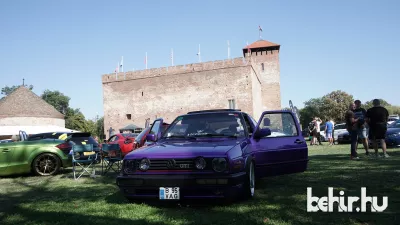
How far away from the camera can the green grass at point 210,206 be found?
393cm

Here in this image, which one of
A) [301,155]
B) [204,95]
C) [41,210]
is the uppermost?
[204,95]

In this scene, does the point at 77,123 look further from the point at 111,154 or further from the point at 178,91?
the point at 111,154

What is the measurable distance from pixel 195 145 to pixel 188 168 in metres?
0.54

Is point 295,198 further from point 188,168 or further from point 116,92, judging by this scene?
point 116,92

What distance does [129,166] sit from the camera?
469 cm

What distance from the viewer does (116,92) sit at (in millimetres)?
49250

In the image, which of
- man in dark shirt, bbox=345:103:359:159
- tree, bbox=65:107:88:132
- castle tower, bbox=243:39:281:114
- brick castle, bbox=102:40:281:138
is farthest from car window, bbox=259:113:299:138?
tree, bbox=65:107:88:132

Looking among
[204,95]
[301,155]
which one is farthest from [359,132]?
[204,95]

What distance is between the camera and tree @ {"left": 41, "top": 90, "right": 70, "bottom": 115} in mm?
91225

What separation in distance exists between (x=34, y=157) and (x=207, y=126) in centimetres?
624

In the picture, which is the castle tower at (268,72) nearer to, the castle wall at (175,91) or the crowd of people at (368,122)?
the castle wall at (175,91)

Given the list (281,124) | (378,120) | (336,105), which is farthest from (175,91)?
(281,124)

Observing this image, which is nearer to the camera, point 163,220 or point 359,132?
point 163,220

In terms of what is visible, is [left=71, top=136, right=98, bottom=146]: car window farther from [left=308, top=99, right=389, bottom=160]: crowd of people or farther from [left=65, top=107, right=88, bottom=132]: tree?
[left=65, top=107, right=88, bottom=132]: tree
